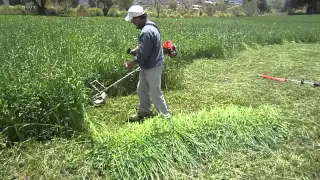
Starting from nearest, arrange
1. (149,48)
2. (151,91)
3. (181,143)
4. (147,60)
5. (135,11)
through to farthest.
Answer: (181,143), (135,11), (149,48), (147,60), (151,91)

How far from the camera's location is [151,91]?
197 inches

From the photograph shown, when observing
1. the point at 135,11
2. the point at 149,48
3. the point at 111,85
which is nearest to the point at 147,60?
the point at 149,48

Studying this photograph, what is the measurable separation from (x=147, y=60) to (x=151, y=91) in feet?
1.64

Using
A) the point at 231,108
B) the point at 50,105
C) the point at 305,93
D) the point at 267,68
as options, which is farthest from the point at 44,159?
the point at 267,68

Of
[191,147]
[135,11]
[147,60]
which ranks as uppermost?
[135,11]

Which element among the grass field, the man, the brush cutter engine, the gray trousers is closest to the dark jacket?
the man

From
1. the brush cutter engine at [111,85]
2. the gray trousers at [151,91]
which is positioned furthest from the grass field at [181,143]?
the gray trousers at [151,91]

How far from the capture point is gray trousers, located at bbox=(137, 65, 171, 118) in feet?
16.0

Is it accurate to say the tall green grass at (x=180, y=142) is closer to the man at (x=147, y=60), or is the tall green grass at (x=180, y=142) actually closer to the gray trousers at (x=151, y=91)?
the gray trousers at (x=151, y=91)

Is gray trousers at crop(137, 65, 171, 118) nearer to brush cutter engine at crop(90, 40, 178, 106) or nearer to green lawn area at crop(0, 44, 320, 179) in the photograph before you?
green lawn area at crop(0, 44, 320, 179)

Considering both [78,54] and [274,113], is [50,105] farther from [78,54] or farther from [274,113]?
[274,113]

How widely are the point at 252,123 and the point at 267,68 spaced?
222 inches

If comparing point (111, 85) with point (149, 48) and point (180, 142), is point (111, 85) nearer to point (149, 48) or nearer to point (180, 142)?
point (149, 48)

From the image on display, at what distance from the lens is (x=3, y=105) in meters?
4.02
